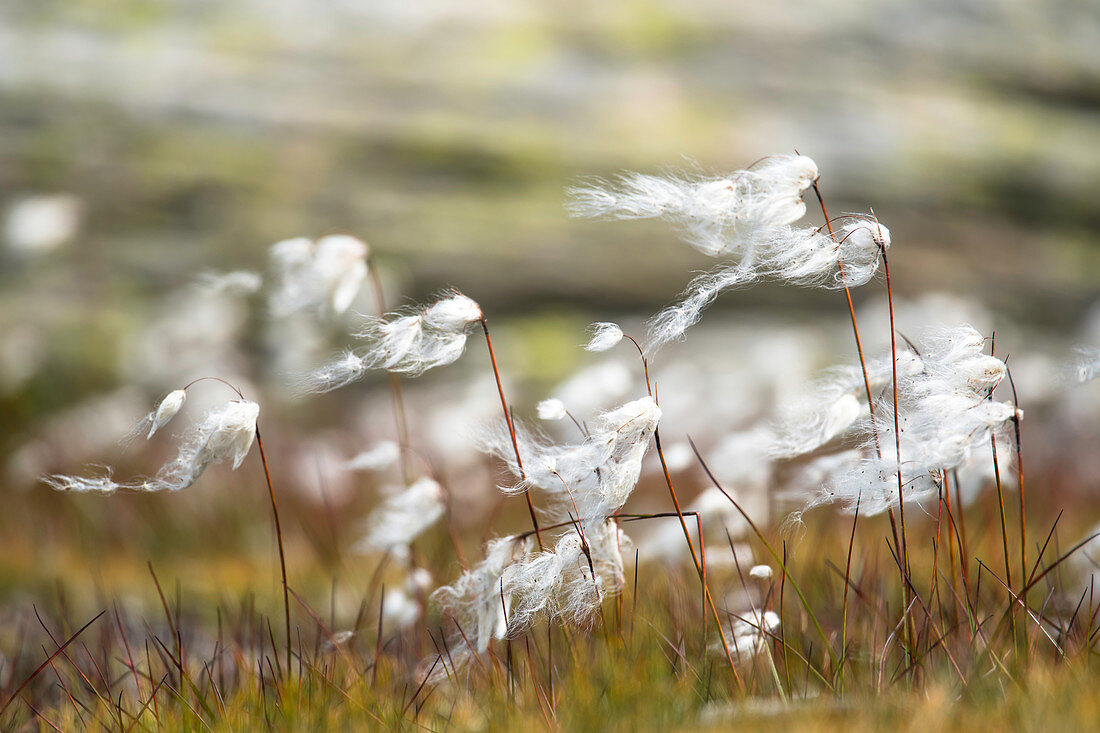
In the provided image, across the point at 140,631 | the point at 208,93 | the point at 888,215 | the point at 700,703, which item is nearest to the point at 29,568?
the point at 140,631

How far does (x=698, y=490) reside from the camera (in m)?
4.97

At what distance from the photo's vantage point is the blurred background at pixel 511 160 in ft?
20.8

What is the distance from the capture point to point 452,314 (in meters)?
1.71

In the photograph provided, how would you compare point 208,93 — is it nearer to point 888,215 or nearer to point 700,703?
point 888,215

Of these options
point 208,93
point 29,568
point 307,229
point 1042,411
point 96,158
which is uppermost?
point 208,93

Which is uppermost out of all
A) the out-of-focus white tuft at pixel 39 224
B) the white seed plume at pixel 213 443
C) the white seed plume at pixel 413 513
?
the white seed plume at pixel 213 443

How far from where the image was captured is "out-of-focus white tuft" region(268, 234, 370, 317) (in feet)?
7.30

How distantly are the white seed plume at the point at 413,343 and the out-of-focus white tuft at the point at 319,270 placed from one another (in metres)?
0.52

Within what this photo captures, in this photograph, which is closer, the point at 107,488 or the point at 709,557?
the point at 107,488

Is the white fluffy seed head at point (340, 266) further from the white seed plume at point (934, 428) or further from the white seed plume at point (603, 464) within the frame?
the white seed plume at point (934, 428)

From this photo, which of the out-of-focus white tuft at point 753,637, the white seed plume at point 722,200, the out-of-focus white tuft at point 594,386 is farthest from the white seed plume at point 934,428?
the out-of-focus white tuft at point 594,386

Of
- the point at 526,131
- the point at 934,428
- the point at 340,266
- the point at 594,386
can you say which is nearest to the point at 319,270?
the point at 340,266

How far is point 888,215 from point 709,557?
579 centimetres

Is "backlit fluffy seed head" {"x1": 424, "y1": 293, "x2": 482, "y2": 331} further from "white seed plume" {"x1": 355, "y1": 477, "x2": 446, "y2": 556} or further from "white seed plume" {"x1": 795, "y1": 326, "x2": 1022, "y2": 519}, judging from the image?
"white seed plume" {"x1": 795, "y1": 326, "x2": 1022, "y2": 519}
